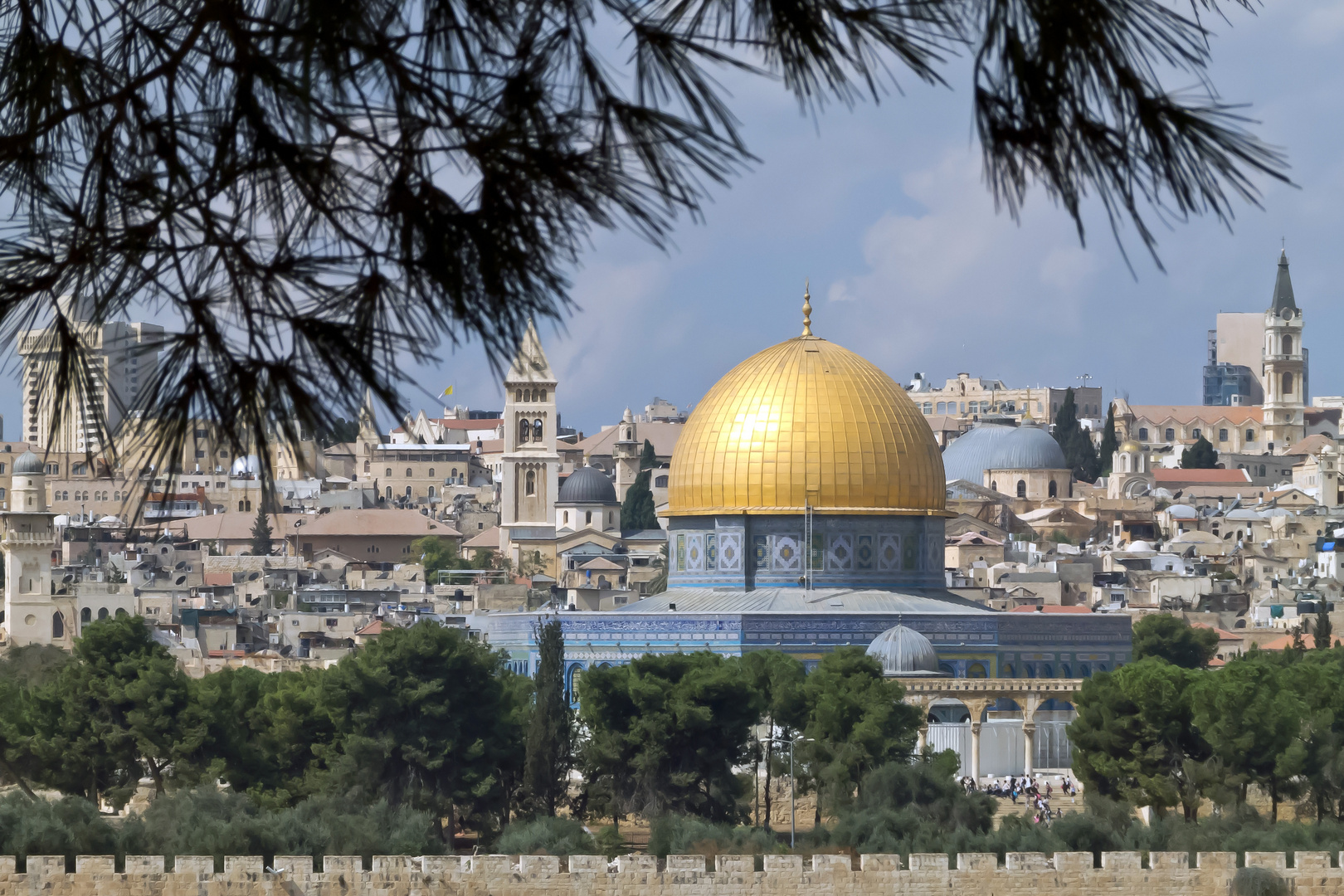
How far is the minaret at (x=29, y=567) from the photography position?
64.4m

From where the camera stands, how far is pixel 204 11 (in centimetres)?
638

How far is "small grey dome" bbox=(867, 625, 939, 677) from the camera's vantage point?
45.4m

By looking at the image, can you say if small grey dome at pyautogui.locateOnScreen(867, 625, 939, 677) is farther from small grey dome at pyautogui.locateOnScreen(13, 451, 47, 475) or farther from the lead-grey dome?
the lead-grey dome

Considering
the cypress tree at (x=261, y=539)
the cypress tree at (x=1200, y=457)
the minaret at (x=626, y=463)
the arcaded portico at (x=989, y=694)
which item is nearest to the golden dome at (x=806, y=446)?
the arcaded portico at (x=989, y=694)

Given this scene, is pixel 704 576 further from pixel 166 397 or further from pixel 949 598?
pixel 166 397

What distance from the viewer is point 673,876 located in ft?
→ 92.4

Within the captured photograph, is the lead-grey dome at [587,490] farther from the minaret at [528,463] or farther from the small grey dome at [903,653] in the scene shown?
the small grey dome at [903,653]

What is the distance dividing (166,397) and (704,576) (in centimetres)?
4305

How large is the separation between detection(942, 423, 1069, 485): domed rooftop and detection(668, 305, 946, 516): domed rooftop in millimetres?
60251

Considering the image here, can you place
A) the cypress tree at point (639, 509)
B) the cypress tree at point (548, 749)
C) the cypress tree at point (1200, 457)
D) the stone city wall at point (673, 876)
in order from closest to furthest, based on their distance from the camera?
the stone city wall at point (673, 876) < the cypress tree at point (548, 749) < the cypress tree at point (639, 509) < the cypress tree at point (1200, 457)

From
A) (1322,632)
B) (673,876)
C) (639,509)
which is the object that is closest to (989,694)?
(1322,632)

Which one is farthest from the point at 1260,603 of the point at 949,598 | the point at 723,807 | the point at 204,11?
the point at 204,11

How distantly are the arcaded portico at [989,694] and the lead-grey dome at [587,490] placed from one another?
59022 millimetres

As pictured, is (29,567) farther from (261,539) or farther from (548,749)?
(261,539)
